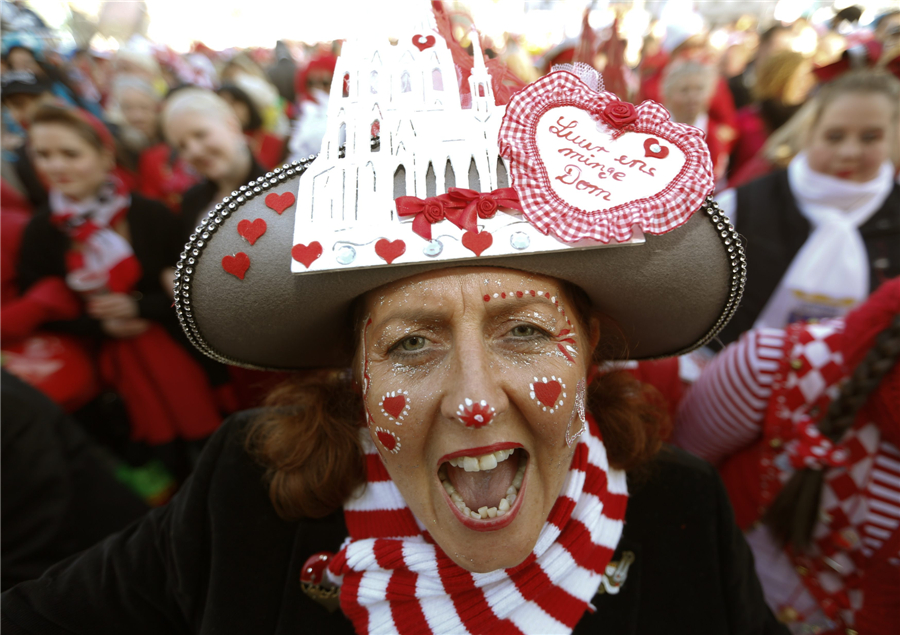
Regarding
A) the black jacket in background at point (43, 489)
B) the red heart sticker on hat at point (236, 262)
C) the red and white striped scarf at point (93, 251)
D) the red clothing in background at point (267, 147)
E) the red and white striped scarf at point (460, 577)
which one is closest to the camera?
the red heart sticker on hat at point (236, 262)

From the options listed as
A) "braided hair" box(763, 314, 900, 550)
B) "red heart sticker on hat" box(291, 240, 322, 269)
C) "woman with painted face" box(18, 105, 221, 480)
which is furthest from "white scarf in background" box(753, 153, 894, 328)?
"woman with painted face" box(18, 105, 221, 480)

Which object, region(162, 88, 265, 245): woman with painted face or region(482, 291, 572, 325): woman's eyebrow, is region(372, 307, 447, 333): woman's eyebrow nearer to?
region(482, 291, 572, 325): woman's eyebrow

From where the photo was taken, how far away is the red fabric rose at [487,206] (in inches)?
36.6

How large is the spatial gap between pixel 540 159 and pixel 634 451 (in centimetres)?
80

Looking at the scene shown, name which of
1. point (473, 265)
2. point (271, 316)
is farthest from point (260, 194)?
point (473, 265)

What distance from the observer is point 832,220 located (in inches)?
101

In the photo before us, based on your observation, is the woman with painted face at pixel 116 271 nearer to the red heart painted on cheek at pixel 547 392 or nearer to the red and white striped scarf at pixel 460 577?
the red and white striped scarf at pixel 460 577

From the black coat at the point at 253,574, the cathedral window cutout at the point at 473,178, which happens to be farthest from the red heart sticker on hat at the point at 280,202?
the black coat at the point at 253,574

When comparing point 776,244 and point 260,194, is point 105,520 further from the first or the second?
point 776,244

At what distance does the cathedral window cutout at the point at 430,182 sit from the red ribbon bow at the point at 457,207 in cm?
3

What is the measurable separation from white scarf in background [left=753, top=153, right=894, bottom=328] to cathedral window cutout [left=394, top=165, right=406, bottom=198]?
2.27m

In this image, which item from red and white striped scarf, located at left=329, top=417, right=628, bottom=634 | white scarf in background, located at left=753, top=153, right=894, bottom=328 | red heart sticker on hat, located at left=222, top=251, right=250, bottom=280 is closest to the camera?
red heart sticker on hat, located at left=222, top=251, right=250, bottom=280

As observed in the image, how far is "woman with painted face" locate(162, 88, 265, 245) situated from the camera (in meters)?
3.10

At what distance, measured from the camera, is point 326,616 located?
1264 millimetres
